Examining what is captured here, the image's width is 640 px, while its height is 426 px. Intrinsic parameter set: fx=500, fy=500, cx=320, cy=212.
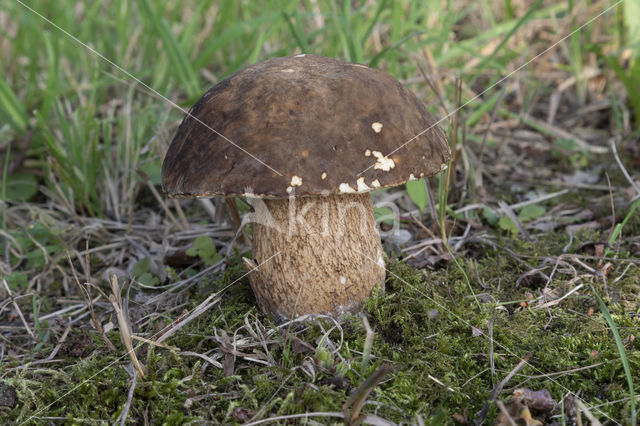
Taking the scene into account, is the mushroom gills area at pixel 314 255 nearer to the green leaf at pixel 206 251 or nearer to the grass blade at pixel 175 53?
the green leaf at pixel 206 251

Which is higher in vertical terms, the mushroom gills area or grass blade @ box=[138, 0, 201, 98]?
grass blade @ box=[138, 0, 201, 98]

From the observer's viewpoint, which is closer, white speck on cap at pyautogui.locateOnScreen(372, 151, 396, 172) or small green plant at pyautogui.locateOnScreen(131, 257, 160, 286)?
white speck on cap at pyautogui.locateOnScreen(372, 151, 396, 172)

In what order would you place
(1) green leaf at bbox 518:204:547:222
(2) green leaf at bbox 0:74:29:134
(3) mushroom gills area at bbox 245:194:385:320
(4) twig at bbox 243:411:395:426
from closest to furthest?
(4) twig at bbox 243:411:395:426 → (3) mushroom gills area at bbox 245:194:385:320 → (1) green leaf at bbox 518:204:547:222 → (2) green leaf at bbox 0:74:29:134

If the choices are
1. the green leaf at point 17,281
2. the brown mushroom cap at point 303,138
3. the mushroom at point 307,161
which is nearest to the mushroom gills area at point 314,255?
the mushroom at point 307,161

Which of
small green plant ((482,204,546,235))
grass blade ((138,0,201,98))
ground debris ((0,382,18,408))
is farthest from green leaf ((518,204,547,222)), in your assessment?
ground debris ((0,382,18,408))

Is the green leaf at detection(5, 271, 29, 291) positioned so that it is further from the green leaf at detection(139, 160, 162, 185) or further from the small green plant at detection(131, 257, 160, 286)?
the green leaf at detection(139, 160, 162, 185)

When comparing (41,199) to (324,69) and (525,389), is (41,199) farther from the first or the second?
(525,389)

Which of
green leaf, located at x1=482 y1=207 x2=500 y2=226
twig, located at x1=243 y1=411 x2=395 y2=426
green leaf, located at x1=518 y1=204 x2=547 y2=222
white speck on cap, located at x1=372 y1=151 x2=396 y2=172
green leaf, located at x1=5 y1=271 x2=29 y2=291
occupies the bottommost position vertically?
green leaf, located at x1=518 y1=204 x2=547 y2=222

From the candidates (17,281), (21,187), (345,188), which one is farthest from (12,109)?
(345,188)

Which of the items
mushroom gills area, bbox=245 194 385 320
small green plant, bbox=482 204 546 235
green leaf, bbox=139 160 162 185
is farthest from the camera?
green leaf, bbox=139 160 162 185
